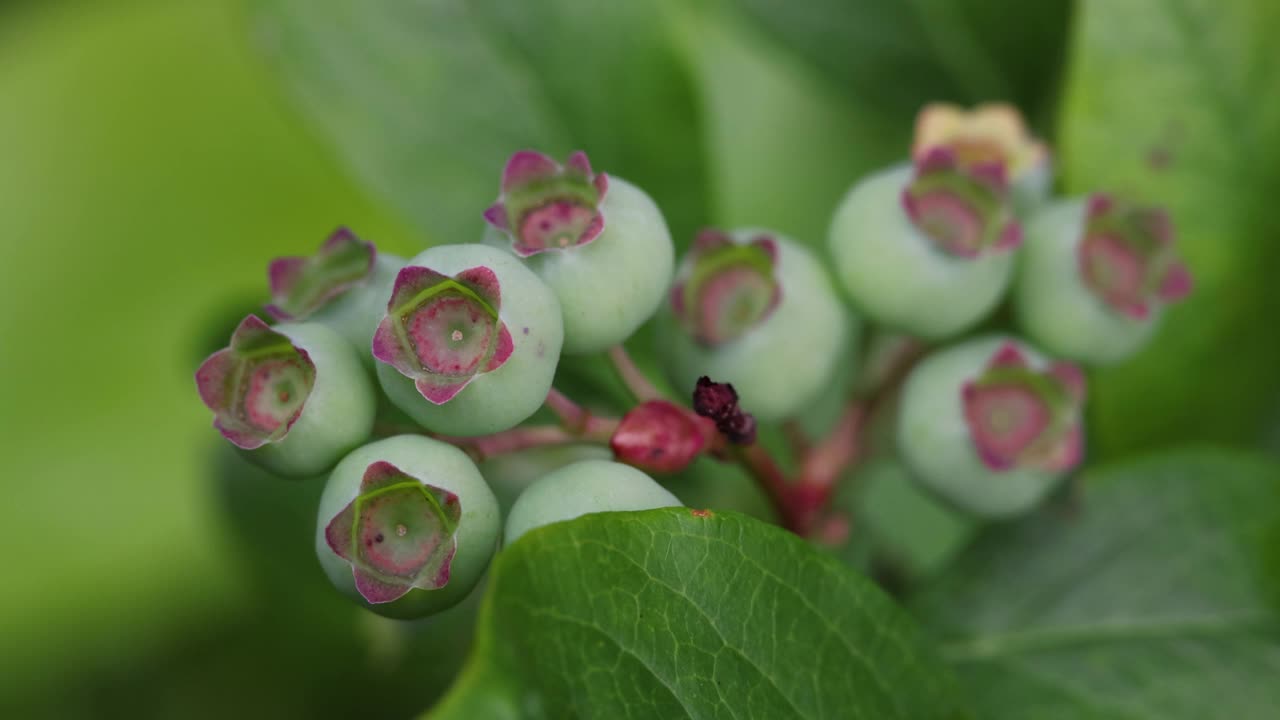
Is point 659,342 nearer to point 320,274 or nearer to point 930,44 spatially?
point 320,274

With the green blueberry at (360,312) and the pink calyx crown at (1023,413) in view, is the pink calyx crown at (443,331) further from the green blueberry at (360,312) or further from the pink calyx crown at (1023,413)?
the pink calyx crown at (1023,413)

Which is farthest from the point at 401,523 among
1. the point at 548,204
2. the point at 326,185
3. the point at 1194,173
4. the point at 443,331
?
the point at 326,185

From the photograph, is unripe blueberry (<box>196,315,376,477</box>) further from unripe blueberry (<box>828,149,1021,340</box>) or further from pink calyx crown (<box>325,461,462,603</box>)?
unripe blueberry (<box>828,149,1021,340</box>)

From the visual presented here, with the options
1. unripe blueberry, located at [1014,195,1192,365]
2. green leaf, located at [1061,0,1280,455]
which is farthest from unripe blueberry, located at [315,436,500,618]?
green leaf, located at [1061,0,1280,455]

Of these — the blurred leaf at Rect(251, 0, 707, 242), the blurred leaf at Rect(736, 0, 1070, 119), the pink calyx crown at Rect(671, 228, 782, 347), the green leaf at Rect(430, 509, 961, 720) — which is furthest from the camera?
the blurred leaf at Rect(736, 0, 1070, 119)

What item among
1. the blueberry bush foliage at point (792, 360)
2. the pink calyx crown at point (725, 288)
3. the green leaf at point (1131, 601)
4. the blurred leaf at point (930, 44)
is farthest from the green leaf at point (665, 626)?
the blurred leaf at point (930, 44)

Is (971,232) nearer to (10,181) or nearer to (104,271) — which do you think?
(104,271)
